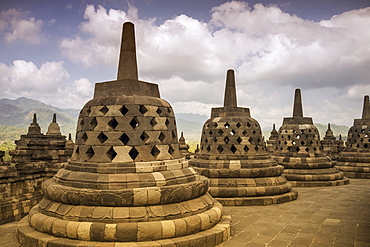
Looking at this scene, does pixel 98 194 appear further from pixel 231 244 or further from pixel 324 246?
pixel 324 246

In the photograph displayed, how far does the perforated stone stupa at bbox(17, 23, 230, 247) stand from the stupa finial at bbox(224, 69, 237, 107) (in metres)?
5.65

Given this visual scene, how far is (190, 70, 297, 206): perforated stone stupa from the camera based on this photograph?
11.0 m

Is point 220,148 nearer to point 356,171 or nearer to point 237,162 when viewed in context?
point 237,162

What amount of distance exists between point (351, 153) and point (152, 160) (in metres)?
16.2

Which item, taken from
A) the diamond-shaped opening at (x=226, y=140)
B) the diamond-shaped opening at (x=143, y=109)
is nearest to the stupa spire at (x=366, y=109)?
the diamond-shaped opening at (x=226, y=140)

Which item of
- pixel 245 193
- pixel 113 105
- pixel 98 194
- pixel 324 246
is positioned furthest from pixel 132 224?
pixel 245 193

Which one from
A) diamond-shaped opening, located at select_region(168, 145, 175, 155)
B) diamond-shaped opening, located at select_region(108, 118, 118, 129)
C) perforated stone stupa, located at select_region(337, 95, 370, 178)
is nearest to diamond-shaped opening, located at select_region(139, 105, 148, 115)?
diamond-shaped opening, located at select_region(108, 118, 118, 129)

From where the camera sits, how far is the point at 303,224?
8.13 m

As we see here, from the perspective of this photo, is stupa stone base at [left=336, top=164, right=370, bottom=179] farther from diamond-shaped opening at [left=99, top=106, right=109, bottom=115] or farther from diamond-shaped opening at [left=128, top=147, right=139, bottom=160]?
diamond-shaped opening at [left=99, top=106, right=109, bottom=115]

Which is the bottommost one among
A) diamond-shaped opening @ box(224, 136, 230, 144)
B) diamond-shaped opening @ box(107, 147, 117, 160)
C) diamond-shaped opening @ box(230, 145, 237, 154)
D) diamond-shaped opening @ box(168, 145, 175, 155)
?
diamond-shaped opening @ box(107, 147, 117, 160)

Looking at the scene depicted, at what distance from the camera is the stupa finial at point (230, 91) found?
42.3ft

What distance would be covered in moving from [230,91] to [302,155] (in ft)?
19.2

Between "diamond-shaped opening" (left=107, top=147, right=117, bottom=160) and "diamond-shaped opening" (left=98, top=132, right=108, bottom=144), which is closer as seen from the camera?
"diamond-shaped opening" (left=107, top=147, right=117, bottom=160)

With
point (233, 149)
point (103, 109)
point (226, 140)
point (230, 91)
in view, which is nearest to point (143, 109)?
point (103, 109)
